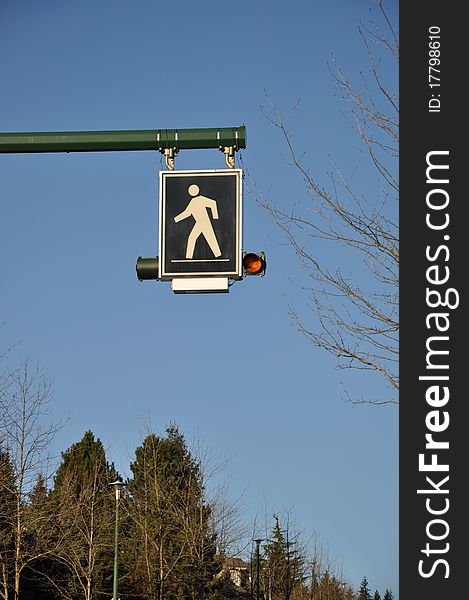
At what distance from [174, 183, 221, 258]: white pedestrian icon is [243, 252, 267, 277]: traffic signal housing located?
22 cm

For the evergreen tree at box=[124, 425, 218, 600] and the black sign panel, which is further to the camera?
the evergreen tree at box=[124, 425, 218, 600]

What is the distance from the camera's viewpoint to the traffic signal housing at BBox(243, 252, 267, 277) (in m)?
6.92

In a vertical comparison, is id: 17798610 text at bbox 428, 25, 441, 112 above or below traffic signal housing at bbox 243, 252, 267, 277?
above

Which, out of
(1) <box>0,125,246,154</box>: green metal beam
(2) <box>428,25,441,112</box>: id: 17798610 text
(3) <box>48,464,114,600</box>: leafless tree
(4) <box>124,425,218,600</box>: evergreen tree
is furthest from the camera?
(4) <box>124,425,218,600</box>: evergreen tree

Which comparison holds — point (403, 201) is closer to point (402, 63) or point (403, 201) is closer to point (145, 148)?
point (402, 63)

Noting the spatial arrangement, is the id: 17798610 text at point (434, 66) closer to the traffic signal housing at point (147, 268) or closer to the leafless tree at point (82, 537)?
the traffic signal housing at point (147, 268)

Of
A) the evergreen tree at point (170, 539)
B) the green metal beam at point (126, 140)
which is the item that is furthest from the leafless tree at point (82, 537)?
the green metal beam at point (126, 140)

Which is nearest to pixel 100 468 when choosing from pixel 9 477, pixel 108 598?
pixel 108 598

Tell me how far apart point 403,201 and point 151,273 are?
70.0 inches

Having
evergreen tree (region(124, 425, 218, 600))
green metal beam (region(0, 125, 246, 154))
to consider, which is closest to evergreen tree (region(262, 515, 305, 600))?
evergreen tree (region(124, 425, 218, 600))

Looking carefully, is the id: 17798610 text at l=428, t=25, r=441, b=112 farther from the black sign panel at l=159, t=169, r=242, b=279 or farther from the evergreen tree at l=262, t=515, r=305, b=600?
the evergreen tree at l=262, t=515, r=305, b=600

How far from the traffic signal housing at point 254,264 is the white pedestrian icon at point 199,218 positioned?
0.22 metres

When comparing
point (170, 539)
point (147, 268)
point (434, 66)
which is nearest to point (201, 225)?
point (147, 268)

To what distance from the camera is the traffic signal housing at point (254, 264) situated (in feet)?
22.7
